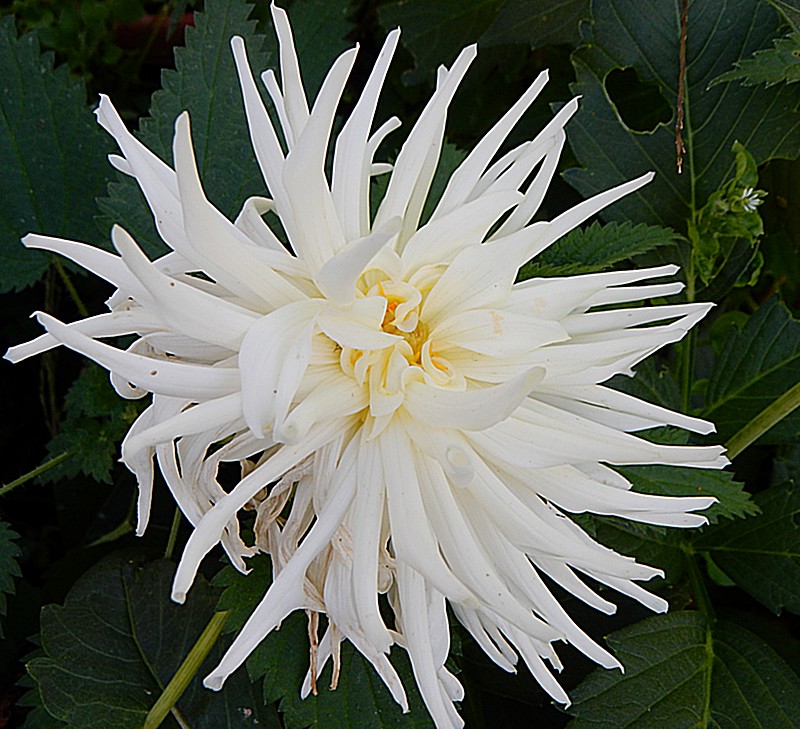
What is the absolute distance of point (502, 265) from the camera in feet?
1.65

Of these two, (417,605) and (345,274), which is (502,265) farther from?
(417,605)

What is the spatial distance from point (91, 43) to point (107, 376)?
22.9 inches

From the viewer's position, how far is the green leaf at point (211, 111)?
30.5 inches

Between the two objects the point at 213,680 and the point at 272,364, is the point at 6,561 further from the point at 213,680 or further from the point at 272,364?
the point at 272,364

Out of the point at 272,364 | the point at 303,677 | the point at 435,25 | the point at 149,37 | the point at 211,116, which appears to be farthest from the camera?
the point at 149,37

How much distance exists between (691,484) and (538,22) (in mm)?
521

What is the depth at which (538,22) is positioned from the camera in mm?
942

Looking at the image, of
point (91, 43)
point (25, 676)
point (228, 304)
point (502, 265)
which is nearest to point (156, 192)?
point (228, 304)

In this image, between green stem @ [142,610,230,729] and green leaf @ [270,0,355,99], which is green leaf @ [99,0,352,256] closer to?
green leaf @ [270,0,355,99]

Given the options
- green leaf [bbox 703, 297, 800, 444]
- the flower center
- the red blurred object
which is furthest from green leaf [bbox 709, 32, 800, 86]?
the red blurred object

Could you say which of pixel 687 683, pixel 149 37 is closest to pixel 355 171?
pixel 687 683

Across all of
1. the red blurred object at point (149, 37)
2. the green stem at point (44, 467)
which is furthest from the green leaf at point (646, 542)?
the red blurred object at point (149, 37)

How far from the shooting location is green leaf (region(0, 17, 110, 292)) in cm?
85

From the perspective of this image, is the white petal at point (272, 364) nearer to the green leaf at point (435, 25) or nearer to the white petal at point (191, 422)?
the white petal at point (191, 422)
